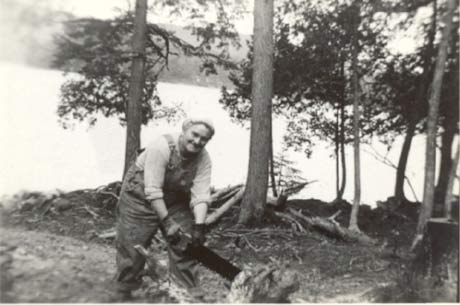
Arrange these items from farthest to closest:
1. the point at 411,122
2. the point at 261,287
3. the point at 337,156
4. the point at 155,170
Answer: the point at 337,156 < the point at 411,122 < the point at 261,287 < the point at 155,170

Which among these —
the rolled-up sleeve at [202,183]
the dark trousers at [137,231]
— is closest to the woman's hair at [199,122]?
the rolled-up sleeve at [202,183]

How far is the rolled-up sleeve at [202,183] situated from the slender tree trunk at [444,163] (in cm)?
348

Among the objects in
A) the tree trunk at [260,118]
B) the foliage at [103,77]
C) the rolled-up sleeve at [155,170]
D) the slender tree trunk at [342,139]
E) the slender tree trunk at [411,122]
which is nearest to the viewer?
the rolled-up sleeve at [155,170]

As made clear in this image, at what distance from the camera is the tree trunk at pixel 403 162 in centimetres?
783

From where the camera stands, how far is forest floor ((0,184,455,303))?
135 inches

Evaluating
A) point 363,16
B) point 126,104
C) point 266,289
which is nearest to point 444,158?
point 363,16

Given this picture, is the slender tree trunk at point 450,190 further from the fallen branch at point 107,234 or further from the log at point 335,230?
the fallen branch at point 107,234

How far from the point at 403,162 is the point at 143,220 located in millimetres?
5628

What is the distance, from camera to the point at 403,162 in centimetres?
793

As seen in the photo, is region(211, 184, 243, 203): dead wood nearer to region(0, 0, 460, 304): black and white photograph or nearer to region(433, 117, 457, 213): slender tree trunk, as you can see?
region(0, 0, 460, 304): black and white photograph

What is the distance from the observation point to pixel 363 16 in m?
7.03

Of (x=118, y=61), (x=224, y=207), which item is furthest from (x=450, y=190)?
(x=118, y=61)

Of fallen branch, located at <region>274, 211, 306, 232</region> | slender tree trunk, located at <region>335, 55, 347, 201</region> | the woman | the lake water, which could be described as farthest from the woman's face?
slender tree trunk, located at <region>335, 55, 347, 201</region>

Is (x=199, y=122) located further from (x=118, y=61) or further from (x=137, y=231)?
(x=118, y=61)
